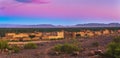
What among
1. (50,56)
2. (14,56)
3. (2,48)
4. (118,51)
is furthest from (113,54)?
(2,48)

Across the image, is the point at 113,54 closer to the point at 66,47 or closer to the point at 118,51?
the point at 118,51

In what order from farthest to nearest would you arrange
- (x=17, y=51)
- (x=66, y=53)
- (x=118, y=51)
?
(x=17, y=51) → (x=66, y=53) → (x=118, y=51)

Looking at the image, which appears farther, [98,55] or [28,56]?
[28,56]

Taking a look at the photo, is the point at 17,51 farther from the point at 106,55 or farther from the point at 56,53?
the point at 106,55

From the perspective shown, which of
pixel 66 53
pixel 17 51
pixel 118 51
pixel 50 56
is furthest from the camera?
pixel 17 51

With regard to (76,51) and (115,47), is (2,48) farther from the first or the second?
(115,47)

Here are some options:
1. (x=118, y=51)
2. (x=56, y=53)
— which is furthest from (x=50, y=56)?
(x=118, y=51)

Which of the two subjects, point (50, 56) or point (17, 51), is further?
point (17, 51)

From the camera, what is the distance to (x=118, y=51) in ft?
81.8

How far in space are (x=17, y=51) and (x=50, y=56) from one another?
5.59 meters

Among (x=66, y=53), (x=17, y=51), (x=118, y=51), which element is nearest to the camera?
(x=118, y=51)

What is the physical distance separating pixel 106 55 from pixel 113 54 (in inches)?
29.0

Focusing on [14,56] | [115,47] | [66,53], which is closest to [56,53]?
[66,53]

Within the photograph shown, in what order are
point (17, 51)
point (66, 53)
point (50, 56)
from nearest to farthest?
point (50, 56), point (66, 53), point (17, 51)
